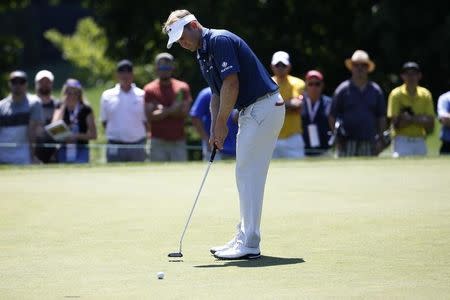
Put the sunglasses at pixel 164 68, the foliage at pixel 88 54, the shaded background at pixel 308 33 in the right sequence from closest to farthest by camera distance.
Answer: the sunglasses at pixel 164 68, the shaded background at pixel 308 33, the foliage at pixel 88 54

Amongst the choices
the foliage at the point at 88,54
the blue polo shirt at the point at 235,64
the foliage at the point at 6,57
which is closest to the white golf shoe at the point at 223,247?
the blue polo shirt at the point at 235,64

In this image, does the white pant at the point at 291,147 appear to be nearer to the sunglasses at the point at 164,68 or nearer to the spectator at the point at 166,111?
the spectator at the point at 166,111

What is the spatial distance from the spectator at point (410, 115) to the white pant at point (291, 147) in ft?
4.56

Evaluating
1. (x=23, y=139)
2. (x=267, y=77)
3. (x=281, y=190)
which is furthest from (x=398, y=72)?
(x=267, y=77)

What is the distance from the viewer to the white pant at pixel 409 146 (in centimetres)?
1930

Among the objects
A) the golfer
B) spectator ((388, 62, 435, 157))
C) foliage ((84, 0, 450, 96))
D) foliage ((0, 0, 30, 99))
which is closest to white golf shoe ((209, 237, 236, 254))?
the golfer

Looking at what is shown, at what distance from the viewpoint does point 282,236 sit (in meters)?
10.9

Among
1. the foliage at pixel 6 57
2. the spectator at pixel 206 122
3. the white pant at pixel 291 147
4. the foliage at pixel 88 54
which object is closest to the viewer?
the spectator at pixel 206 122

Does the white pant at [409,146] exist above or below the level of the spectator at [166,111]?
below

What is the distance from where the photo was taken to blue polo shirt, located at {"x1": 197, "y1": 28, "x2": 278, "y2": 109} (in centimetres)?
956

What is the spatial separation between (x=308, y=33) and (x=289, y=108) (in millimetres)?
12072

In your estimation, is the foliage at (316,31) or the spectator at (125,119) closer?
the spectator at (125,119)

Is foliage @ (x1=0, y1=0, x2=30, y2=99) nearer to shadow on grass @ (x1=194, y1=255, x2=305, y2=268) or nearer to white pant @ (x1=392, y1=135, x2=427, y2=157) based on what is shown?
white pant @ (x1=392, y1=135, x2=427, y2=157)

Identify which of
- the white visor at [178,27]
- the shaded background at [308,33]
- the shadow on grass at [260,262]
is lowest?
the shadow on grass at [260,262]
